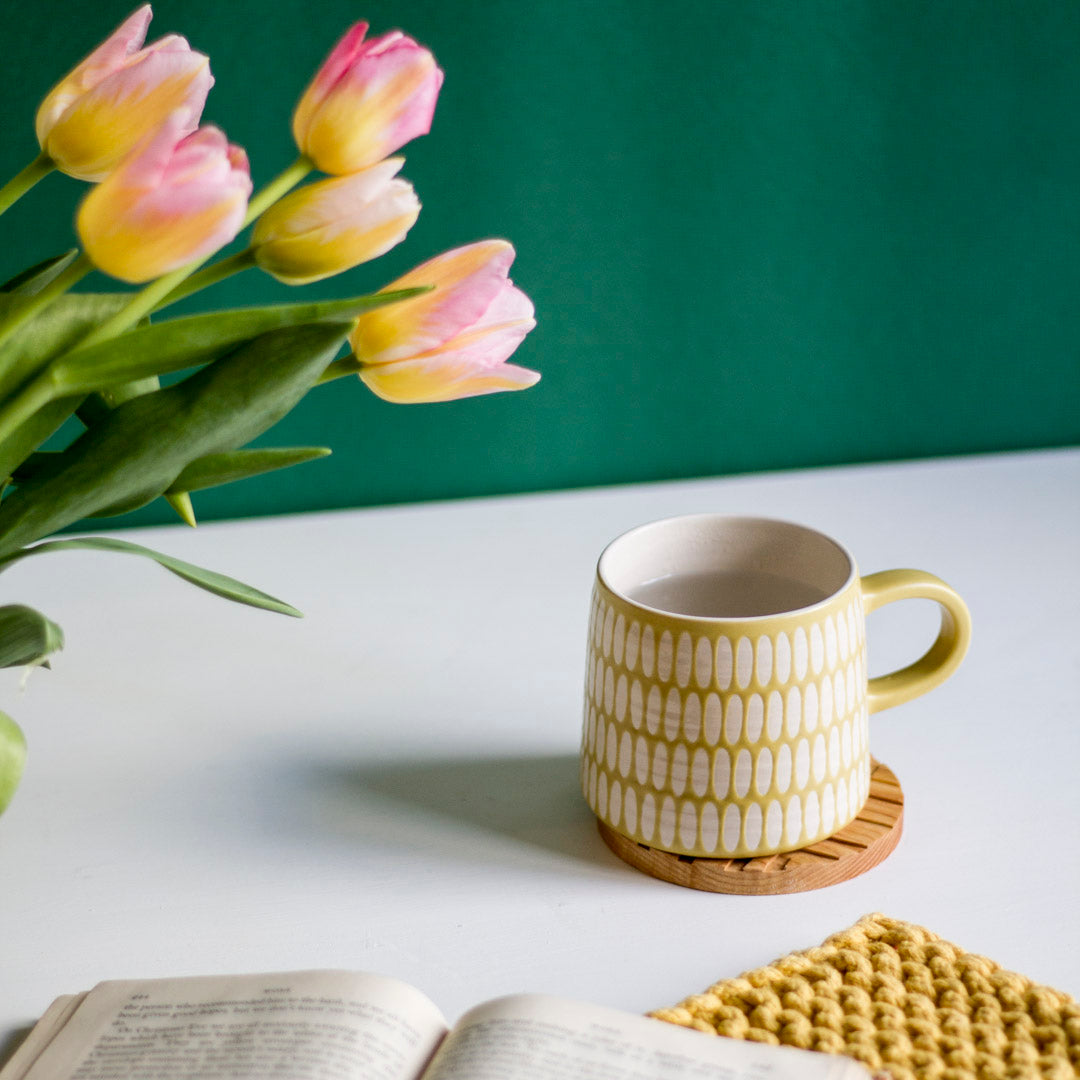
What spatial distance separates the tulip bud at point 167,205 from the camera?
35cm

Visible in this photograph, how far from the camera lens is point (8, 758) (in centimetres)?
40

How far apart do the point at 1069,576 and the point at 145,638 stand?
0.66 metres

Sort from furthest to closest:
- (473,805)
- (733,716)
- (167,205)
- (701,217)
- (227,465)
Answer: (701,217), (473,805), (733,716), (227,465), (167,205)

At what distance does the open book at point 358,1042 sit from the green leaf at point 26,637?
0.18 meters

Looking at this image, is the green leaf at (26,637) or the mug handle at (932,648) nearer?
the green leaf at (26,637)

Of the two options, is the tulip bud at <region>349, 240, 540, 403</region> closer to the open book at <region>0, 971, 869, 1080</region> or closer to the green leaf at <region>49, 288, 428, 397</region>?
the green leaf at <region>49, 288, 428, 397</region>

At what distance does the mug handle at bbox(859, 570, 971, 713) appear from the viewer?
651 mm

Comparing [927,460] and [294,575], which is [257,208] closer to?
[294,575]

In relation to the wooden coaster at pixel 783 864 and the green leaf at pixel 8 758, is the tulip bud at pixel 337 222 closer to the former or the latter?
the green leaf at pixel 8 758

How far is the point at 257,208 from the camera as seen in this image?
1.32 ft

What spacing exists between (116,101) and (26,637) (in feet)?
0.54

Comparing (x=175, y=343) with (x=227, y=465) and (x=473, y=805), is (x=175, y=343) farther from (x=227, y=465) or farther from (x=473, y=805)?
(x=473, y=805)

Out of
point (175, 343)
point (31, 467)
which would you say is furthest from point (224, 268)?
point (31, 467)

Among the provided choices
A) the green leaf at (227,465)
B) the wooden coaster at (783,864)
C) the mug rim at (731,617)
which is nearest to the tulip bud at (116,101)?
the green leaf at (227,465)
